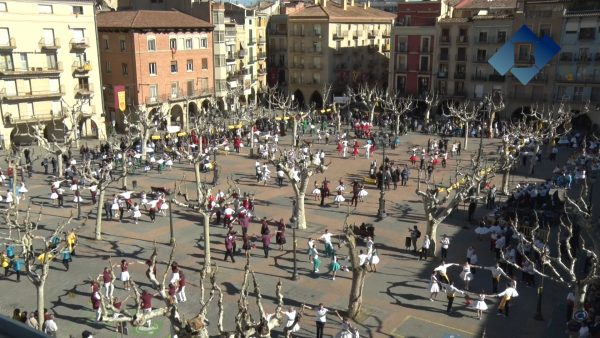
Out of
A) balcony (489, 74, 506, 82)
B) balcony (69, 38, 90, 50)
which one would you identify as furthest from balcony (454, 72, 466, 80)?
balcony (69, 38, 90, 50)

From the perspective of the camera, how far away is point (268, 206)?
35.3 meters

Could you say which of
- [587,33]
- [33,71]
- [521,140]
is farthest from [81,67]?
[587,33]

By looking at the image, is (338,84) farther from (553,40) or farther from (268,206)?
(268,206)

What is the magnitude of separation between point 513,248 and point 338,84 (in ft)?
191

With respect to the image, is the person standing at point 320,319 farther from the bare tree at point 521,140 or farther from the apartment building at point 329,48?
the apartment building at point 329,48

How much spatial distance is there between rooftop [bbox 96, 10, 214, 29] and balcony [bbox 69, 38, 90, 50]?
463 cm

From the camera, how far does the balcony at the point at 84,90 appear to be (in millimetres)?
57312

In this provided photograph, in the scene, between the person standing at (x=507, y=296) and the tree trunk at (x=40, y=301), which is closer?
the tree trunk at (x=40, y=301)

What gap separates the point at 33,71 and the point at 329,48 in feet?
132

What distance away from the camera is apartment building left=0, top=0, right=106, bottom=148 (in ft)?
168

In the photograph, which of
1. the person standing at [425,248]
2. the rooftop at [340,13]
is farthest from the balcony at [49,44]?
the person standing at [425,248]

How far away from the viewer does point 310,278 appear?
2456 cm

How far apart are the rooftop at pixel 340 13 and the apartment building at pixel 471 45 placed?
50.7 feet

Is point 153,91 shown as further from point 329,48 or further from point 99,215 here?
point 99,215
